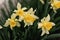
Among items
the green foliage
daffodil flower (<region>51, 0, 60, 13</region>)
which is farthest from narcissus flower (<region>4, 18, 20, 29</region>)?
daffodil flower (<region>51, 0, 60, 13</region>)

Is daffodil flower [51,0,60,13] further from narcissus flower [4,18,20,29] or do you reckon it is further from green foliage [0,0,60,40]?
narcissus flower [4,18,20,29]

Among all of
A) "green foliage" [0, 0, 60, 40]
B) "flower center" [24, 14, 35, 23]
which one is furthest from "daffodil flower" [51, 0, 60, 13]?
"flower center" [24, 14, 35, 23]

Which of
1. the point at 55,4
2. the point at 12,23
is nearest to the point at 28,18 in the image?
the point at 12,23

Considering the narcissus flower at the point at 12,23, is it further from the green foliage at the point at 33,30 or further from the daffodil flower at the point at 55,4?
the daffodil flower at the point at 55,4

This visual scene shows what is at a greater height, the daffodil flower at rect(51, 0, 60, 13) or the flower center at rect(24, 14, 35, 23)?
the daffodil flower at rect(51, 0, 60, 13)

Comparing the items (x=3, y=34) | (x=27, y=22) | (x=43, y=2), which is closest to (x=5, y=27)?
(x=3, y=34)

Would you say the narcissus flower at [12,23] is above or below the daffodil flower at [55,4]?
below

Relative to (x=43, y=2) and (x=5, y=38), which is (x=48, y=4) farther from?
(x=5, y=38)

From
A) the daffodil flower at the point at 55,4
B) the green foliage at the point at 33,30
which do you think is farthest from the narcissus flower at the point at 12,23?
the daffodil flower at the point at 55,4

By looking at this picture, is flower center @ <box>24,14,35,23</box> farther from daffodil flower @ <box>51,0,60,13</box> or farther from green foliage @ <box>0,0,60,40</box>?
daffodil flower @ <box>51,0,60,13</box>

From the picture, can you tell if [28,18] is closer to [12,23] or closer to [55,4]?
[12,23]

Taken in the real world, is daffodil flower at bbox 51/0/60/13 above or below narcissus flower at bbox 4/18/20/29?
above
